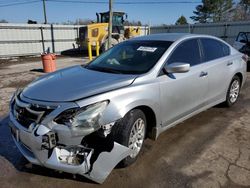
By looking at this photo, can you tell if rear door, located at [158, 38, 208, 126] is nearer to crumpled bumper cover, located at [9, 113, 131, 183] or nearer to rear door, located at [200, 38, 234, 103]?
rear door, located at [200, 38, 234, 103]

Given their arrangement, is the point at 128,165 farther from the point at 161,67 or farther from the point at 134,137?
the point at 161,67

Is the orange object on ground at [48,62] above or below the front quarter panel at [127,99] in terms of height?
below

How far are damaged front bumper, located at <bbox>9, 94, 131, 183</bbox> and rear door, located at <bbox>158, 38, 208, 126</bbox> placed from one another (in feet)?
3.67

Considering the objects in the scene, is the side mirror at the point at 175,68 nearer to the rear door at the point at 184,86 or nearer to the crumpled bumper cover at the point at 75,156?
the rear door at the point at 184,86

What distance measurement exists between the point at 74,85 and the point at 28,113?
0.61m

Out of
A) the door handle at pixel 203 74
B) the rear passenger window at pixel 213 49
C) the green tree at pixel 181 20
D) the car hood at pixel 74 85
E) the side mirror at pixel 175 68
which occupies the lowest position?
the door handle at pixel 203 74

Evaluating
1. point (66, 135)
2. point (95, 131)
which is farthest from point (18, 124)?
point (95, 131)

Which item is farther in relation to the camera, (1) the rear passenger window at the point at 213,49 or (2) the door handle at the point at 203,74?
(1) the rear passenger window at the point at 213,49

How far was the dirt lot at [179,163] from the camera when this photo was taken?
2.94 meters

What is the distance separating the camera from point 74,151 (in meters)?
2.67

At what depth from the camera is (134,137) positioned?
10.4 feet

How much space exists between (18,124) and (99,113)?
3.19 ft

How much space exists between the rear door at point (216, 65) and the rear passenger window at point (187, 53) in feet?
0.63

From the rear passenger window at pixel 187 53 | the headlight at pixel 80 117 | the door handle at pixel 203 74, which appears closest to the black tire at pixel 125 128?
the headlight at pixel 80 117
